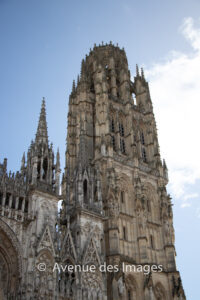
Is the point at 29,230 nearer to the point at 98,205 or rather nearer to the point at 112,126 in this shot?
the point at 98,205

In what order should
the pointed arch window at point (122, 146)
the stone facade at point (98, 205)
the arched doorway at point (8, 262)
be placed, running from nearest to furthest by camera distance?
1. the arched doorway at point (8, 262)
2. the stone facade at point (98, 205)
3. the pointed arch window at point (122, 146)

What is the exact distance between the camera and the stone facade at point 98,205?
79.5ft

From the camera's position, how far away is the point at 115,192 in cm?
3494

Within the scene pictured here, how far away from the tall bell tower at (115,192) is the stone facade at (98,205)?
0.29ft

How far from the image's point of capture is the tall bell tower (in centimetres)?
2838

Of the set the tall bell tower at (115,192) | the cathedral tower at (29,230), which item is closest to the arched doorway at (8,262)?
the cathedral tower at (29,230)

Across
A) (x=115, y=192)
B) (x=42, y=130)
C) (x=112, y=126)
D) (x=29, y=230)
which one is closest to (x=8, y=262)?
(x=29, y=230)

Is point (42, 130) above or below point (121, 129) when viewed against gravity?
below

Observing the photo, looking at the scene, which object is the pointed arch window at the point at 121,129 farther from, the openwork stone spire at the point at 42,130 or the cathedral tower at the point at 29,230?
the cathedral tower at the point at 29,230

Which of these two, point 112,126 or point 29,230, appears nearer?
point 29,230

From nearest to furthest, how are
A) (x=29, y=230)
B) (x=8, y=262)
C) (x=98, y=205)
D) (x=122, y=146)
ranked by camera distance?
(x=8, y=262) < (x=29, y=230) < (x=98, y=205) < (x=122, y=146)

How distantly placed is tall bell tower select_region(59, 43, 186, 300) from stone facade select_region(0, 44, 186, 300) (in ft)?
0.29

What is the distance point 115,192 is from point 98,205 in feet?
13.8

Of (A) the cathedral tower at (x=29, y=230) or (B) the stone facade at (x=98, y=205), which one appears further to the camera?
(B) the stone facade at (x=98, y=205)
